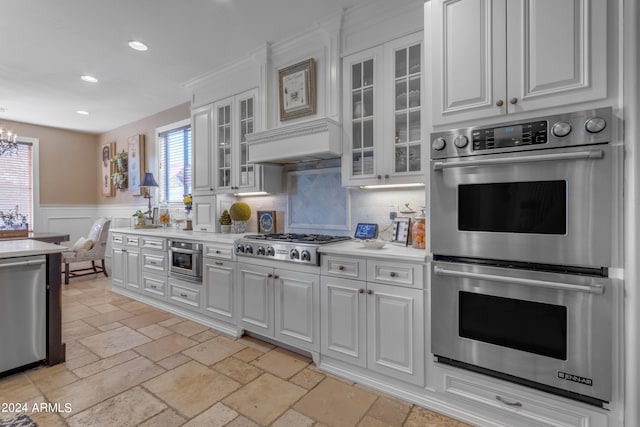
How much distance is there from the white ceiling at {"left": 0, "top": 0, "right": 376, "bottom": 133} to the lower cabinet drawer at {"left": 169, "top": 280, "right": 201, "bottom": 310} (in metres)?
2.51

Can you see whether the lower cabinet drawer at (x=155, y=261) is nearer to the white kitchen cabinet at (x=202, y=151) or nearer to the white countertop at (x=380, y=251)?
the white kitchen cabinet at (x=202, y=151)

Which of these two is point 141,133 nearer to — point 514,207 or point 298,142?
point 298,142

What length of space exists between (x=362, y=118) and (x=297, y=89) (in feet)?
2.62

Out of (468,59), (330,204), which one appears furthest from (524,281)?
(330,204)

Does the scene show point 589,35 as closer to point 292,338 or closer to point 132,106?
point 292,338

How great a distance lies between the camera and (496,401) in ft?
5.80

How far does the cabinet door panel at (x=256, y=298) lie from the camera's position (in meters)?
2.74

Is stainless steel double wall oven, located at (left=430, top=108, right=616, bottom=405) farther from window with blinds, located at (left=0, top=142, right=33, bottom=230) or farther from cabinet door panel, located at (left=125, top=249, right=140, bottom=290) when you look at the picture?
window with blinds, located at (left=0, top=142, right=33, bottom=230)

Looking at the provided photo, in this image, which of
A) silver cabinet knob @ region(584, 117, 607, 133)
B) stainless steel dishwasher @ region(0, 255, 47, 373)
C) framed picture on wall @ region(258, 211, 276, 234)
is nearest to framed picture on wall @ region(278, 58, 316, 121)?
framed picture on wall @ region(258, 211, 276, 234)

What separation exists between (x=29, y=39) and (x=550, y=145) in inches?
173

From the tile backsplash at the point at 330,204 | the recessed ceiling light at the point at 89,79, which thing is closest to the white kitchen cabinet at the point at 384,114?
the tile backsplash at the point at 330,204

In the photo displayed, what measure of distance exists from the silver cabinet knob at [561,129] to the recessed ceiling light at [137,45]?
3.54 metres

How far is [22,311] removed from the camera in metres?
2.38

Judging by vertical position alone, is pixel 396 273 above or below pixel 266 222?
below
